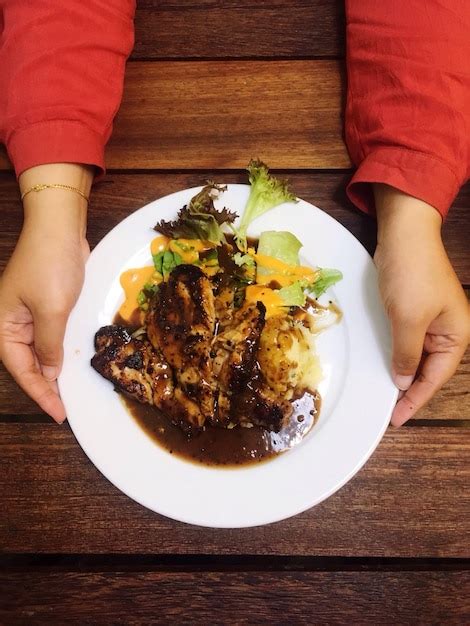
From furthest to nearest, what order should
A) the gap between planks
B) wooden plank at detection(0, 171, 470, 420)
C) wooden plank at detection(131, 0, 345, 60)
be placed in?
wooden plank at detection(131, 0, 345, 60)
wooden plank at detection(0, 171, 470, 420)
the gap between planks

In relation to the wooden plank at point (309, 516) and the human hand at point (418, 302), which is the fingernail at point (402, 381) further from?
the wooden plank at point (309, 516)

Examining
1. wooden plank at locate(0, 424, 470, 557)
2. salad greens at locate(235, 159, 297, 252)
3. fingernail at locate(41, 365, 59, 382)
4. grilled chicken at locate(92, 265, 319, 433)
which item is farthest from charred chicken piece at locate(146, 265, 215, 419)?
wooden plank at locate(0, 424, 470, 557)

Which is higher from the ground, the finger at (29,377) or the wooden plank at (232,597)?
the finger at (29,377)

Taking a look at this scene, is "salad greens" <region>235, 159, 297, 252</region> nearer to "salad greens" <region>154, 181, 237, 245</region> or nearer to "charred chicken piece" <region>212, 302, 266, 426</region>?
"salad greens" <region>154, 181, 237, 245</region>

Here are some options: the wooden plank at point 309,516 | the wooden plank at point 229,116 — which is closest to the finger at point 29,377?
the wooden plank at point 309,516

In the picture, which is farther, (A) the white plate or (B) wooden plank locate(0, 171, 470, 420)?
(B) wooden plank locate(0, 171, 470, 420)

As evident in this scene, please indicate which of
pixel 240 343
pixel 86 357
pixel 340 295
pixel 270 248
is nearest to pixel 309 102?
pixel 270 248

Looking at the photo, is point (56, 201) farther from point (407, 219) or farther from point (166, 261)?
point (407, 219)

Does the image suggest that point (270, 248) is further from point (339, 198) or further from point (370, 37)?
point (370, 37)
